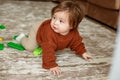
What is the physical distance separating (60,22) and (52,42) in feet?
0.38

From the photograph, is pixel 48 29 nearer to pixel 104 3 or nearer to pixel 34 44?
pixel 34 44

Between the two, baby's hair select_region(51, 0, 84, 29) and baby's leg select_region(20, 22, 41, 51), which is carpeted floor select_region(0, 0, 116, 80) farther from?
baby's hair select_region(51, 0, 84, 29)

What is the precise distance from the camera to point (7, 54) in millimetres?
1352

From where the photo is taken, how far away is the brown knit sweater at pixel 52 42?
1195 mm

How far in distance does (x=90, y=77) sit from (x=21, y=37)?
1.90 feet

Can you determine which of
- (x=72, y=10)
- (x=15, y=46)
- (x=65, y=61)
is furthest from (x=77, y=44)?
(x=15, y=46)

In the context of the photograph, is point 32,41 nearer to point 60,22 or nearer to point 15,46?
point 15,46

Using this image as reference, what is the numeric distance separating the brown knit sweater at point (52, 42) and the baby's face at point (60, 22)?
35mm

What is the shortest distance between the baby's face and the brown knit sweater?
4 centimetres

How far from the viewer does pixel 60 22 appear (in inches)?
48.7

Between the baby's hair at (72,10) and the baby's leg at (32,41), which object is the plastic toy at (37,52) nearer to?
the baby's leg at (32,41)

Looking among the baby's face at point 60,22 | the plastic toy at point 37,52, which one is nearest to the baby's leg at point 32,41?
the plastic toy at point 37,52

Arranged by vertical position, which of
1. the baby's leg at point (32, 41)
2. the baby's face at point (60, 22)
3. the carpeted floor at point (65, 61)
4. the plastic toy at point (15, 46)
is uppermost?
the baby's face at point (60, 22)

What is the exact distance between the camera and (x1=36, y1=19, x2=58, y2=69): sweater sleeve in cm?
119
